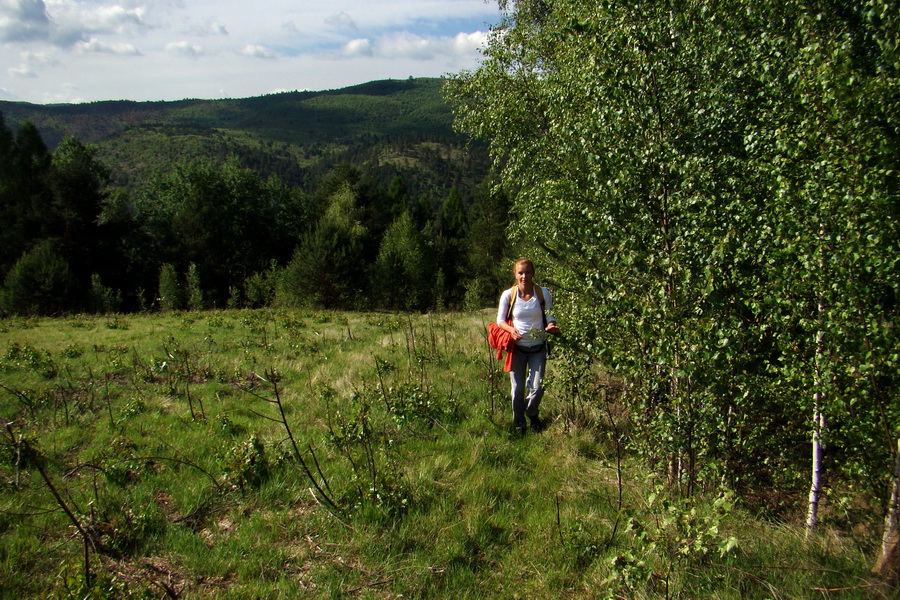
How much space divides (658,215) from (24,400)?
835cm

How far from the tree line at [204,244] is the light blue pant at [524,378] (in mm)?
22632

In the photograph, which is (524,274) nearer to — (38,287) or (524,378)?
(524,378)

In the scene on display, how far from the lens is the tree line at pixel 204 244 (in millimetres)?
27891

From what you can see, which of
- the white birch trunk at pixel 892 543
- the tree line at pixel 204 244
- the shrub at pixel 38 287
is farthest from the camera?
the tree line at pixel 204 244

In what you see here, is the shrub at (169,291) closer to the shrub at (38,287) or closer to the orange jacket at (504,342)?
the shrub at (38,287)

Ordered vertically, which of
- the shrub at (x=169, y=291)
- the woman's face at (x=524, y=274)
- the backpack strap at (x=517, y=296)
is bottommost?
the shrub at (x=169, y=291)

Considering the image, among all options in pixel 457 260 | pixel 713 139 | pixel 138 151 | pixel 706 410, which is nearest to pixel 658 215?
pixel 713 139

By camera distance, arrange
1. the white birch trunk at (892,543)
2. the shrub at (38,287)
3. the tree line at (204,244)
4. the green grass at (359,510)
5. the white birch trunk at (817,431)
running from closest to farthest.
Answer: the white birch trunk at (892,543)
the green grass at (359,510)
the white birch trunk at (817,431)
the shrub at (38,287)
the tree line at (204,244)

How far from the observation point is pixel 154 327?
12891 millimetres

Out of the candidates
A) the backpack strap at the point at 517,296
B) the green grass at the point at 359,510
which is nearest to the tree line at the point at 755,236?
the green grass at the point at 359,510

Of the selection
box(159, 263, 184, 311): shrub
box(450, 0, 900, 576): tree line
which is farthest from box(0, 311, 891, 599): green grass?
box(159, 263, 184, 311): shrub

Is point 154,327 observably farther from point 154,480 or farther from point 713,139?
point 713,139

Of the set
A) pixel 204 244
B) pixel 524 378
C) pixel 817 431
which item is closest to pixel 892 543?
pixel 817 431

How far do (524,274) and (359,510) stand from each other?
10.7 ft
